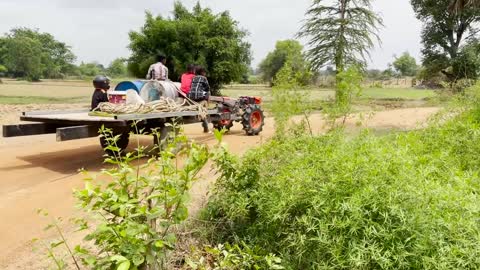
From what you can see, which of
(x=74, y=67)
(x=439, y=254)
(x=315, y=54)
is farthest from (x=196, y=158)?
(x=74, y=67)

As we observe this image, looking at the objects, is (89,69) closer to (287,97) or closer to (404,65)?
(404,65)

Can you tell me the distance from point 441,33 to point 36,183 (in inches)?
1151

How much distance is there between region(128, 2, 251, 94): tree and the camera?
2623cm

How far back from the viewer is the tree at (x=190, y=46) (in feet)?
86.1

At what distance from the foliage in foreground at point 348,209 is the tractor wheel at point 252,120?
5973 millimetres

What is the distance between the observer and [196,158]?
2.33 meters

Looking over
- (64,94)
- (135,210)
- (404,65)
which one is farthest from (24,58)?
(404,65)

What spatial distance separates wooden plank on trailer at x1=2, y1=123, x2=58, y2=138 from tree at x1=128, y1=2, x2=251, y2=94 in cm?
1939

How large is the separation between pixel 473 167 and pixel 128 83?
605 centimetres

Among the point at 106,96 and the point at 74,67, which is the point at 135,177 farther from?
the point at 74,67

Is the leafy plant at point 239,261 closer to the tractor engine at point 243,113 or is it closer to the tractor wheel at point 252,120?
the tractor engine at point 243,113

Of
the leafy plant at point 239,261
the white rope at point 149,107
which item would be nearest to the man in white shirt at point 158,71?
the white rope at point 149,107

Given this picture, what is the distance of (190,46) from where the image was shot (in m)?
26.6

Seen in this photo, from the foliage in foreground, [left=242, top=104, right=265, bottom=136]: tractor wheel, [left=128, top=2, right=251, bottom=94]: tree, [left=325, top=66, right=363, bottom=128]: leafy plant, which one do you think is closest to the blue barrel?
[left=242, top=104, right=265, bottom=136]: tractor wheel
